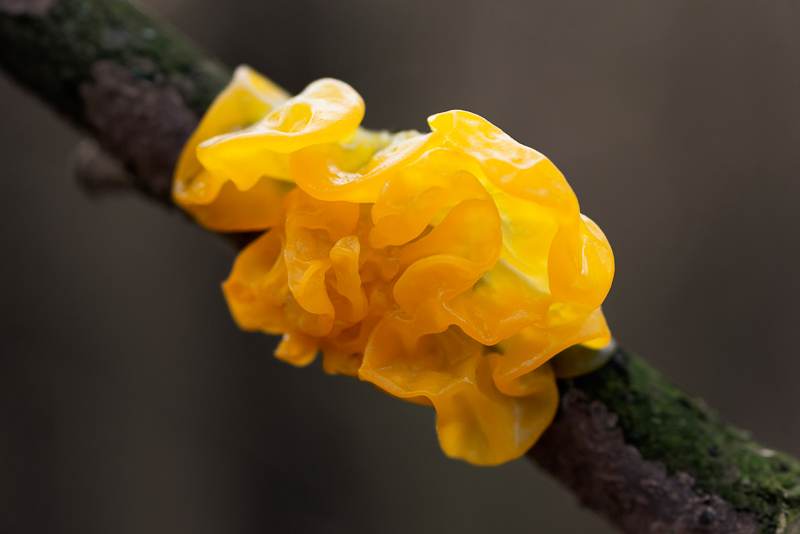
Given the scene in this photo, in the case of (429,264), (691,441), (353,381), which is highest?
(429,264)

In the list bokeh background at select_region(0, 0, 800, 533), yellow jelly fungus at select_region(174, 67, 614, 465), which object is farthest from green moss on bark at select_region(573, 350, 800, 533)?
bokeh background at select_region(0, 0, 800, 533)

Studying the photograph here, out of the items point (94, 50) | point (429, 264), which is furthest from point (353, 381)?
point (429, 264)

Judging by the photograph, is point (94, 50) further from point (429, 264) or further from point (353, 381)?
point (353, 381)

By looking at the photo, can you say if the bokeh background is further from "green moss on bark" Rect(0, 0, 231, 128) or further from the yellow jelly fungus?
the yellow jelly fungus

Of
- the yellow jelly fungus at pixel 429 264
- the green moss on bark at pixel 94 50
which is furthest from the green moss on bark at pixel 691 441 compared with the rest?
the green moss on bark at pixel 94 50

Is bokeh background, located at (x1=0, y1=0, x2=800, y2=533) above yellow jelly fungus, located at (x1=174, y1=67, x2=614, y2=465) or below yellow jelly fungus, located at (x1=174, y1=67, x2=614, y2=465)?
below

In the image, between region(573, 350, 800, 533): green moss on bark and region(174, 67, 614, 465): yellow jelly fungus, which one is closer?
region(174, 67, 614, 465): yellow jelly fungus

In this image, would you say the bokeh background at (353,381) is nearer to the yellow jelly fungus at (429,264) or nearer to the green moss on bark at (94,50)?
the green moss on bark at (94,50)
